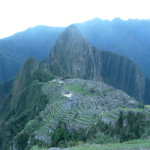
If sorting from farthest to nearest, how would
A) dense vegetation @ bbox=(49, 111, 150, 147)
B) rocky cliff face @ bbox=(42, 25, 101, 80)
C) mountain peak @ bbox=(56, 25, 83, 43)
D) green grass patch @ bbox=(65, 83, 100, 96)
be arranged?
mountain peak @ bbox=(56, 25, 83, 43) < rocky cliff face @ bbox=(42, 25, 101, 80) < green grass patch @ bbox=(65, 83, 100, 96) < dense vegetation @ bbox=(49, 111, 150, 147)

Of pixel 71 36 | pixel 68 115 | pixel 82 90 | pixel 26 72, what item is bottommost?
pixel 26 72

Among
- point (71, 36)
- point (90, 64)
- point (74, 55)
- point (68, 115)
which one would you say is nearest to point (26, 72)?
point (74, 55)

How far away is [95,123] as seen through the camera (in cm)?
1747

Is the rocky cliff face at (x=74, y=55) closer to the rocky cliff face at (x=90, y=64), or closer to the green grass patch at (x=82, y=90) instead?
the rocky cliff face at (x=90, y=64)

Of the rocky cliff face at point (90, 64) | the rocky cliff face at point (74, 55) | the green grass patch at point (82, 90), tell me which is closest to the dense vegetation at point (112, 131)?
the green grass patch at point (82, 90)

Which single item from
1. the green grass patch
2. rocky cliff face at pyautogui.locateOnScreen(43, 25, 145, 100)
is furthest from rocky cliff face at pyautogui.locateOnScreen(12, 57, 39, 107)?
the green grass patch

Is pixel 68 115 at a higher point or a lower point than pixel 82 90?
higher

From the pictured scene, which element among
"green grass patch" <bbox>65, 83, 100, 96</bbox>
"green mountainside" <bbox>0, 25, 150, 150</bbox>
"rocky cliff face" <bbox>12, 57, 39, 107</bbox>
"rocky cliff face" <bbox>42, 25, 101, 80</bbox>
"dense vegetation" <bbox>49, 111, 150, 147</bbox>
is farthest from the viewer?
"rocky cliff face" <bbox>42, 25, 101, 80</bbox>

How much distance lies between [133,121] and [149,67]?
159 m

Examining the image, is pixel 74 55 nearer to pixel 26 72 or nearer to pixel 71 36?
pixel 71 36

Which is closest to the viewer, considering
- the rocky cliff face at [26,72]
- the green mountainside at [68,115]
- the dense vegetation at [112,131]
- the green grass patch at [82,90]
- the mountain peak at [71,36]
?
the dense vegetation at [112,131]

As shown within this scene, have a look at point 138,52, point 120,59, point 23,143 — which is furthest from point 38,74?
point 138,52

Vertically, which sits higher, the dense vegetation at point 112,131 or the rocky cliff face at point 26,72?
the dense vegetation at point 112,131

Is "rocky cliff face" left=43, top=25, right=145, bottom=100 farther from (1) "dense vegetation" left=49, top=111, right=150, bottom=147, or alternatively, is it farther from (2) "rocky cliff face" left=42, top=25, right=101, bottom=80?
(1) "dense vegetation" left=49, top=111, right=150, bottom=147
